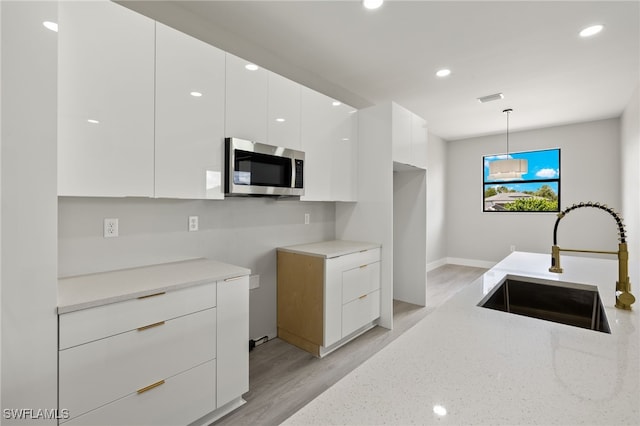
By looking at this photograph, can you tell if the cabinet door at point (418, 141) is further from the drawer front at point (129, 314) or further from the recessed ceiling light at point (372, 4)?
the drawer front at point (129, 314)

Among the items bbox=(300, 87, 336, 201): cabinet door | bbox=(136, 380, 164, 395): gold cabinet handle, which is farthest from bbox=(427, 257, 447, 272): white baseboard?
bbox=(136, 380, 164, 395): gold cabinet handle

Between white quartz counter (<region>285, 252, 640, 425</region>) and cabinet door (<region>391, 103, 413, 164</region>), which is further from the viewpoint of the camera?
cabinet door (<region>391, 103, 413, 164</region>)

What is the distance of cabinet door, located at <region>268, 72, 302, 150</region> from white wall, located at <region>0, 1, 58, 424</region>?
131 centimetres

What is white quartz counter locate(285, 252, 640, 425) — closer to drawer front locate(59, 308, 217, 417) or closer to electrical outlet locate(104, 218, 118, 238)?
drawer front locate(59, 308, 217, 417)

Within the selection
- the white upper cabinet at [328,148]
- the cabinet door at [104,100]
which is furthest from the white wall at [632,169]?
the cabinet door at [104,100]

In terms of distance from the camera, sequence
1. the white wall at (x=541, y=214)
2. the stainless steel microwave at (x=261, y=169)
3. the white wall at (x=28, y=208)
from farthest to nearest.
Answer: the white wall at (x=541, y=214), the stainless steel microwave at (x=261, y=169), the white wall at (x=28, y=208)

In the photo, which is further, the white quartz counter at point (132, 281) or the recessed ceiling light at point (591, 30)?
the recessed ceiling light at point (591, 30)

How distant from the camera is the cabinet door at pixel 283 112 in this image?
234cm

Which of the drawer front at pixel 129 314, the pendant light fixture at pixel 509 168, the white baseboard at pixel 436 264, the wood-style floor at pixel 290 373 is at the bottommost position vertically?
the wood-style floor at pixel 290 373

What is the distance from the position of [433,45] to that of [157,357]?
3.01 m

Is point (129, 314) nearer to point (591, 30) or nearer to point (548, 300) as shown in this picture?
point (548, 300)

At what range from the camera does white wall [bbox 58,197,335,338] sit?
1719 mm

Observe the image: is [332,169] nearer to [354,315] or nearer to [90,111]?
[354,315]

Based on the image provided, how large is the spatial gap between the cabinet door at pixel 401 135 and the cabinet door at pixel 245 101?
1405 millimetres
